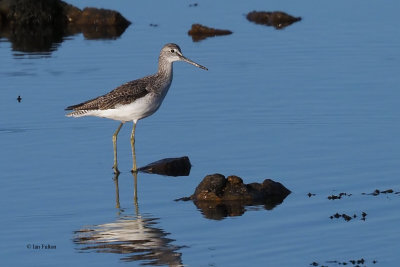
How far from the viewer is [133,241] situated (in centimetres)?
1540

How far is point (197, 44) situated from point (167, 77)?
10.2 metres

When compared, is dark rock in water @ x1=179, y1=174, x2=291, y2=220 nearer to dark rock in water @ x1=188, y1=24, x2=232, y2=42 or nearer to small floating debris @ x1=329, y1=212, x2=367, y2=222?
small floating debris @ x1=329, y1=212, x2=367, y2=222

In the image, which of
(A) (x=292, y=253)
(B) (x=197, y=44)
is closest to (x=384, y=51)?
(B) (x=197, y=44)

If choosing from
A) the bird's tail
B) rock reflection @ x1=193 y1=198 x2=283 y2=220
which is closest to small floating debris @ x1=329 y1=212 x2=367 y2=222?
rock reflection @ x1=193 y1=198 x2=283 y2=220

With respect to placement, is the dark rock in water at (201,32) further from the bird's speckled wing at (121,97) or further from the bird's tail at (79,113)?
the bird's speckled wing at (121,97)

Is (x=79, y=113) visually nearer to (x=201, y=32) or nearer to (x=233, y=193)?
(x=233, y=193)

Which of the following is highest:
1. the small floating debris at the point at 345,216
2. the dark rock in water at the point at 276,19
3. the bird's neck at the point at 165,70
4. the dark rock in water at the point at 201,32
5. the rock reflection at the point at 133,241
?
the dark rock in water at the point at 276,19

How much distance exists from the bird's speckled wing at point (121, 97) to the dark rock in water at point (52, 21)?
520 inches

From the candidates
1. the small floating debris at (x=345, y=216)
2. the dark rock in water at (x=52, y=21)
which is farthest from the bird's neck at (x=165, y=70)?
the dark rock in water at (x=52, y=21)

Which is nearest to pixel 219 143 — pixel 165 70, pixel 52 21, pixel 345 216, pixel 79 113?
pixel 165 70

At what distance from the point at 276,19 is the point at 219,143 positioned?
1308 centimetres

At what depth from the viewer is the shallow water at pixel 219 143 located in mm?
15117

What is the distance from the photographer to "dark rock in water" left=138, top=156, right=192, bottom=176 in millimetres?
19172

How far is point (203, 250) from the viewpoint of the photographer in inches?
581
